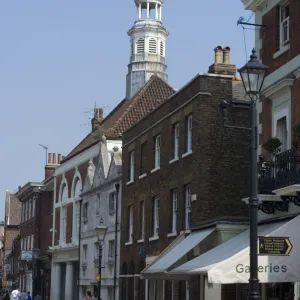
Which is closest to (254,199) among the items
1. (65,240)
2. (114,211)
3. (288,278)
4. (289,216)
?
(288,278)

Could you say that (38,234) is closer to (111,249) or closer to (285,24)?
(111,249)

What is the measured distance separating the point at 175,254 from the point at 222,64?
7.74 metres

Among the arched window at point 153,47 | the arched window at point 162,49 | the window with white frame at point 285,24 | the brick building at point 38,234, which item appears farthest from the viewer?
the brick building at point 38,234

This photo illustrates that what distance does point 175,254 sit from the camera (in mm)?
29000

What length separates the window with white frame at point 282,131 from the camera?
2456cm

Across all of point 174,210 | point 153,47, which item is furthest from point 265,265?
point 153,47

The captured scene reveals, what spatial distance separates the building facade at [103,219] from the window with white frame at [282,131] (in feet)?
61.8

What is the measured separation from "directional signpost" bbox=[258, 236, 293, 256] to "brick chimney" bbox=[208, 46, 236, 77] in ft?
52.9

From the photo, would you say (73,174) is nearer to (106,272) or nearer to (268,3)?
(106,272)

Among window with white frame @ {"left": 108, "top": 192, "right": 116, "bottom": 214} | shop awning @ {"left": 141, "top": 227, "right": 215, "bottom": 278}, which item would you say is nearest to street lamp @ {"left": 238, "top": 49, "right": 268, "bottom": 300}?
shop awning @ {"left": 141, "top": 227, "right": 215, "bottom": 278}

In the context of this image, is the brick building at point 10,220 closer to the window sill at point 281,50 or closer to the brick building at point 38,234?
the brick building at point 38,234

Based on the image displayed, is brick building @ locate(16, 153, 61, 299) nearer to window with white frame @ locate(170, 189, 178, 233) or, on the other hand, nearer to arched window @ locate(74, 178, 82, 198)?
arched window @ locate(74, 178, 82, 198)

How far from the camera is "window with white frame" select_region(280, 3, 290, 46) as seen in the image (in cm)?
2472

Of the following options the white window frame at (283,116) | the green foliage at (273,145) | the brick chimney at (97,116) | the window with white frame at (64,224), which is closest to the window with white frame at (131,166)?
the white window frame at (283,116)
